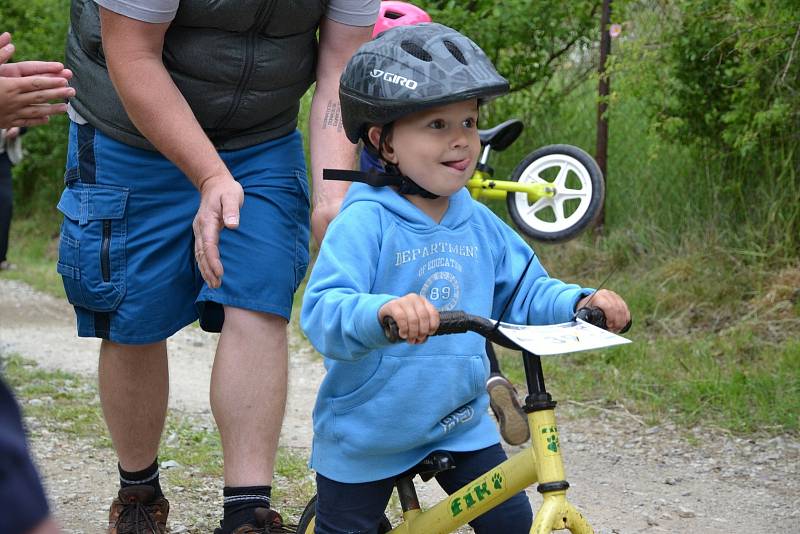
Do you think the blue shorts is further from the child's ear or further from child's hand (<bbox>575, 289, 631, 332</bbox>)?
child's hand (<bbox>575, 289, 631, 332</bbox>)

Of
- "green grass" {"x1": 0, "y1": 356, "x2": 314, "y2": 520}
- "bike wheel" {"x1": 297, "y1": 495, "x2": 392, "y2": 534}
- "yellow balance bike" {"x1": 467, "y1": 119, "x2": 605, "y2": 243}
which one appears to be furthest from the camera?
"yellow balance bike" {"x1": 467, "y1": 119, "x2": 605, "y2": 243}

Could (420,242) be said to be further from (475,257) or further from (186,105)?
(186,105)

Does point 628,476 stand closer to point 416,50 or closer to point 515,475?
point 515,475

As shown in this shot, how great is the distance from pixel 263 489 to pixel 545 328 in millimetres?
1190

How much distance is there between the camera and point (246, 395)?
10.8 feet

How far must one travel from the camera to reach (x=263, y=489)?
3.28m

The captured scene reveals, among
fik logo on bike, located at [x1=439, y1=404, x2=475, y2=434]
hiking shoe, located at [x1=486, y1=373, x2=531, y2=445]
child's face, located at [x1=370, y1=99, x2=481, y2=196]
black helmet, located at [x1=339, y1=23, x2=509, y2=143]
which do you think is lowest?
hiking shoe, located at [x1=486, y1=373, x2=531, y2=445]

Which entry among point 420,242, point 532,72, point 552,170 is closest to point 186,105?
point 420,242

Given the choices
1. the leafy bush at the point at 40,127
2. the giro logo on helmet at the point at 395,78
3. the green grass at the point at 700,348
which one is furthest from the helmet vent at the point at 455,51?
the leafy bush at the point at 40,127

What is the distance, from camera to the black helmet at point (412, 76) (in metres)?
2.53

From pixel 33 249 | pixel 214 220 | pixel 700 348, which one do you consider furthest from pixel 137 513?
pixel 33 249

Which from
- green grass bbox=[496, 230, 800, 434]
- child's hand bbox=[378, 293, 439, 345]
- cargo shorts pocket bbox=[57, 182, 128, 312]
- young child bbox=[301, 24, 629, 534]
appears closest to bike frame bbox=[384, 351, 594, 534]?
young child bbox=[301, 24, 629, 534]

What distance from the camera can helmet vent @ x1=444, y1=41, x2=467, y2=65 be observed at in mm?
2602

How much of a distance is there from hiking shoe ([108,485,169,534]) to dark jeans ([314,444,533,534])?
102 cm
